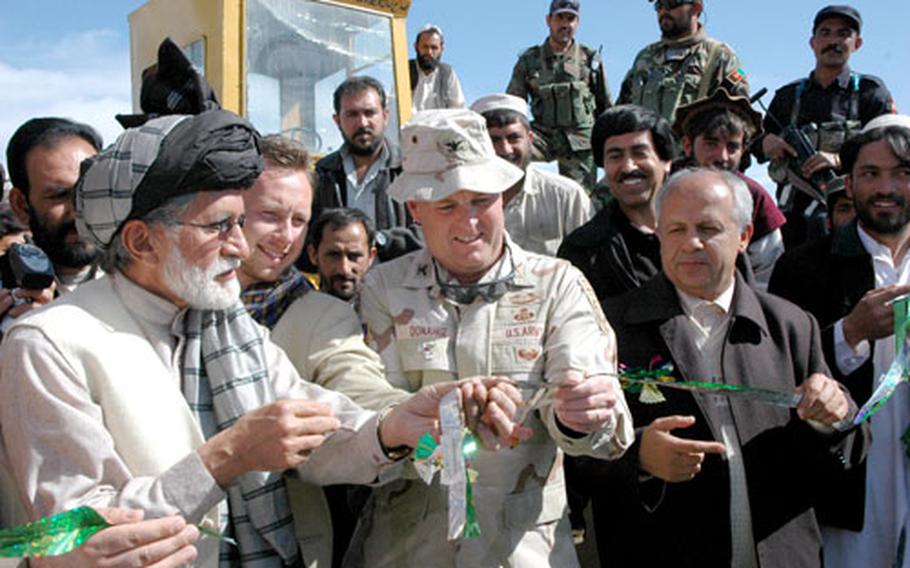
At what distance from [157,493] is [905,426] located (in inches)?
118

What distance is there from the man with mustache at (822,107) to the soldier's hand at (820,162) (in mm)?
109

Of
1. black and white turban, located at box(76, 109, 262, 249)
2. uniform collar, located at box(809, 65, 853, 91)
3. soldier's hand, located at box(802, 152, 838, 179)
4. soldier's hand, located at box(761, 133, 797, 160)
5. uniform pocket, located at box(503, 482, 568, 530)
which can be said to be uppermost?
uniform collar, located at box(809, 65, 853, 91)

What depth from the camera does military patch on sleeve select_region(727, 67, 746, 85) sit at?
7014 millimetres

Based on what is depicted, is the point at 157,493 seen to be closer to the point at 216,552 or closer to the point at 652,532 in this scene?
the point at 216,552

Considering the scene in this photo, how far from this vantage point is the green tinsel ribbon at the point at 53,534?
1.83 meters

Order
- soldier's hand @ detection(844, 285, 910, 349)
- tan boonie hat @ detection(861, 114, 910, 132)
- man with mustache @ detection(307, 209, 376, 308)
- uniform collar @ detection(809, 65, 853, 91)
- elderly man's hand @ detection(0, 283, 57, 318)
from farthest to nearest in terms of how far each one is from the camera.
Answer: uniform collar @ detection(809, 65, 853, 91)
man with mustache @ detection(307, 209, 376, 308)
tan boonie hat @ detection(861, 114, 910, 132)
soldier's hand @ detection(844, 285, 910, 349)
elderly man's hand @ detection(0, 283, 57, 318)

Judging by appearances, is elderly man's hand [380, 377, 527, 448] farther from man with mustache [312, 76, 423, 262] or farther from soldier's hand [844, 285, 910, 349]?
man with mustache [312, 76, 423, 262]

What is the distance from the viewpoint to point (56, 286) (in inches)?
131

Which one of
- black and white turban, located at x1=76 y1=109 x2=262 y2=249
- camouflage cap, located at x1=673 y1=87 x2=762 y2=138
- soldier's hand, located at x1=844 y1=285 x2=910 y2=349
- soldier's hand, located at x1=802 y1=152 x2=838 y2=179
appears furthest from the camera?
soldier's hand, located at x1=802 y1=152 x2=838 y2=179

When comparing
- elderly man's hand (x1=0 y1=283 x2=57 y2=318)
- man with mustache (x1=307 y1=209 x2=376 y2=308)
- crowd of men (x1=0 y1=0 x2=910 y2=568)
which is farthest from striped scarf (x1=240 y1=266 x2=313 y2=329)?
man with mustache (x1=307 y1=209 x2=376 y2=308)

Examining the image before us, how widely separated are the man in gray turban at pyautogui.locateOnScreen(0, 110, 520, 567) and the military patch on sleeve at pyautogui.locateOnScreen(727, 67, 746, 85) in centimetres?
544

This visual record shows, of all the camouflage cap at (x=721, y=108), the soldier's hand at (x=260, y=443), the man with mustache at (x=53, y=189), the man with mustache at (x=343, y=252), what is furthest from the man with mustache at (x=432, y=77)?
the soldier's hand at (x=260, y=443)

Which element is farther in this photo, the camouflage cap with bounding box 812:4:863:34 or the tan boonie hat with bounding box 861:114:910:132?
the camouflage cap with bounding box 812:4:863:34

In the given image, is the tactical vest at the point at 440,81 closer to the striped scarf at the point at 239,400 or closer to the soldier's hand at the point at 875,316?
the soldier's hand at the point at 875,316
